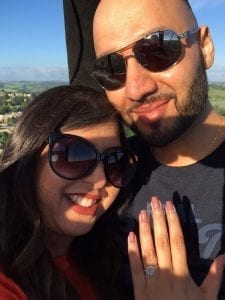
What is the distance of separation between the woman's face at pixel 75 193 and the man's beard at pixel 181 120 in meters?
0.23

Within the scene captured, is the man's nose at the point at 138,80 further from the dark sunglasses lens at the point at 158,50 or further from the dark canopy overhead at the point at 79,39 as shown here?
the dark canopy overhead at the point at 79,39

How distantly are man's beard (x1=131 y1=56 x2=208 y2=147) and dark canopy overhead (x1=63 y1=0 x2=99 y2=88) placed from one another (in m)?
1.00

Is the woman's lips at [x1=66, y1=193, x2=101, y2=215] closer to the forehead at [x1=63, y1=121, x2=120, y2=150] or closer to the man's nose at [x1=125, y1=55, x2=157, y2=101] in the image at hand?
the forehead at [x1=63, y1=121, x2=120, y2=150]

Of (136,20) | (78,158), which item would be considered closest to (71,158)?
(78,158)

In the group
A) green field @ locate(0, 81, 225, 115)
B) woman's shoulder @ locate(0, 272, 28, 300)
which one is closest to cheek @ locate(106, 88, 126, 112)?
green field @ locate(0, 81, 225, 115)

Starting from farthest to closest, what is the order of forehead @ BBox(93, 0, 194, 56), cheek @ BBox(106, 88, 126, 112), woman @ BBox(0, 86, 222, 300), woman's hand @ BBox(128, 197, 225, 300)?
cheek @ BBox(106, 88, 126, 112)
forehead @ BBox(93, 0, 194, 56)
woman @ BBox(0, 86, 222, 300)
woman's hand @ BBox(128, 197, 225, 300)

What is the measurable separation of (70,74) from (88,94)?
1375mm

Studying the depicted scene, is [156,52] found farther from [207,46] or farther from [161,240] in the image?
[161,240]

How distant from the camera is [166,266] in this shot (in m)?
1.74

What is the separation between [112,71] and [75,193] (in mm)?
758

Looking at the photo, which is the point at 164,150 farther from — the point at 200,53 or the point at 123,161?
the point at 200,53

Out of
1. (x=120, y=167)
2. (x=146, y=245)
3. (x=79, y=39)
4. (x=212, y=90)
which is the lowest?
(x=146, y=245)

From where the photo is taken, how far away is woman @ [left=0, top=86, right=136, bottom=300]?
194cm

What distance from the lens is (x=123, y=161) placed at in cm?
218
